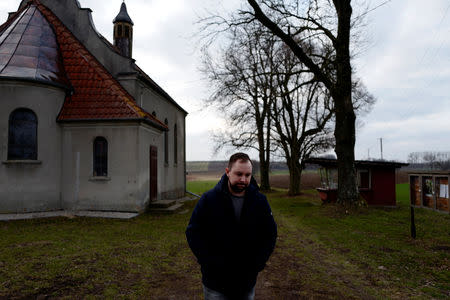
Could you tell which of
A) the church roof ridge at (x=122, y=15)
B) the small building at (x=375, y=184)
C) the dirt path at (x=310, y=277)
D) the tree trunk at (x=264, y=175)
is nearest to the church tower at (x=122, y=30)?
the church roof ridge at (x=122, y=15)

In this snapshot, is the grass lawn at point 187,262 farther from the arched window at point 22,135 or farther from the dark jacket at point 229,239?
the arched window at point 22,135

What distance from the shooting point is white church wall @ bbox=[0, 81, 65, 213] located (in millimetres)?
12336

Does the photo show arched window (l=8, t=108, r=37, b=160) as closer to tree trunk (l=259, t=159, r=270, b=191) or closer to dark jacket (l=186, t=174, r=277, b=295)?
dark jacket (l=186, t=174, r=277, b=295)

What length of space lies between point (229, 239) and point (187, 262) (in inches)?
180

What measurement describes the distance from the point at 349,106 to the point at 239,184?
12.2 metres

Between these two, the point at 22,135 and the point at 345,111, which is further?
the point at 345,111

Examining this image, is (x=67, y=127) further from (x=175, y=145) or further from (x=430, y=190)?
(x=430, y=190)

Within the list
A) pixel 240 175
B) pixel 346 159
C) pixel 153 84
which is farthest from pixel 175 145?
pixel 240 175

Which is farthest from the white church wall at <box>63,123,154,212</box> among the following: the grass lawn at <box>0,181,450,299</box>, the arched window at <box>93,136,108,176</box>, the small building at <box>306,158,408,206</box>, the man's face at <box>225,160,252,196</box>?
A: the small building at <box>306,158,408,206</box>

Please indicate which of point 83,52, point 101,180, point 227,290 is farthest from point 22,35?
point 227,290

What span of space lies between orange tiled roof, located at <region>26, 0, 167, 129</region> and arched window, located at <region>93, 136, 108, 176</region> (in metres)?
1.14

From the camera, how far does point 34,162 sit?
12.7 m

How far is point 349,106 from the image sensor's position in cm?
1342

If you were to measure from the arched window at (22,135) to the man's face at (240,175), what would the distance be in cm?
1299
